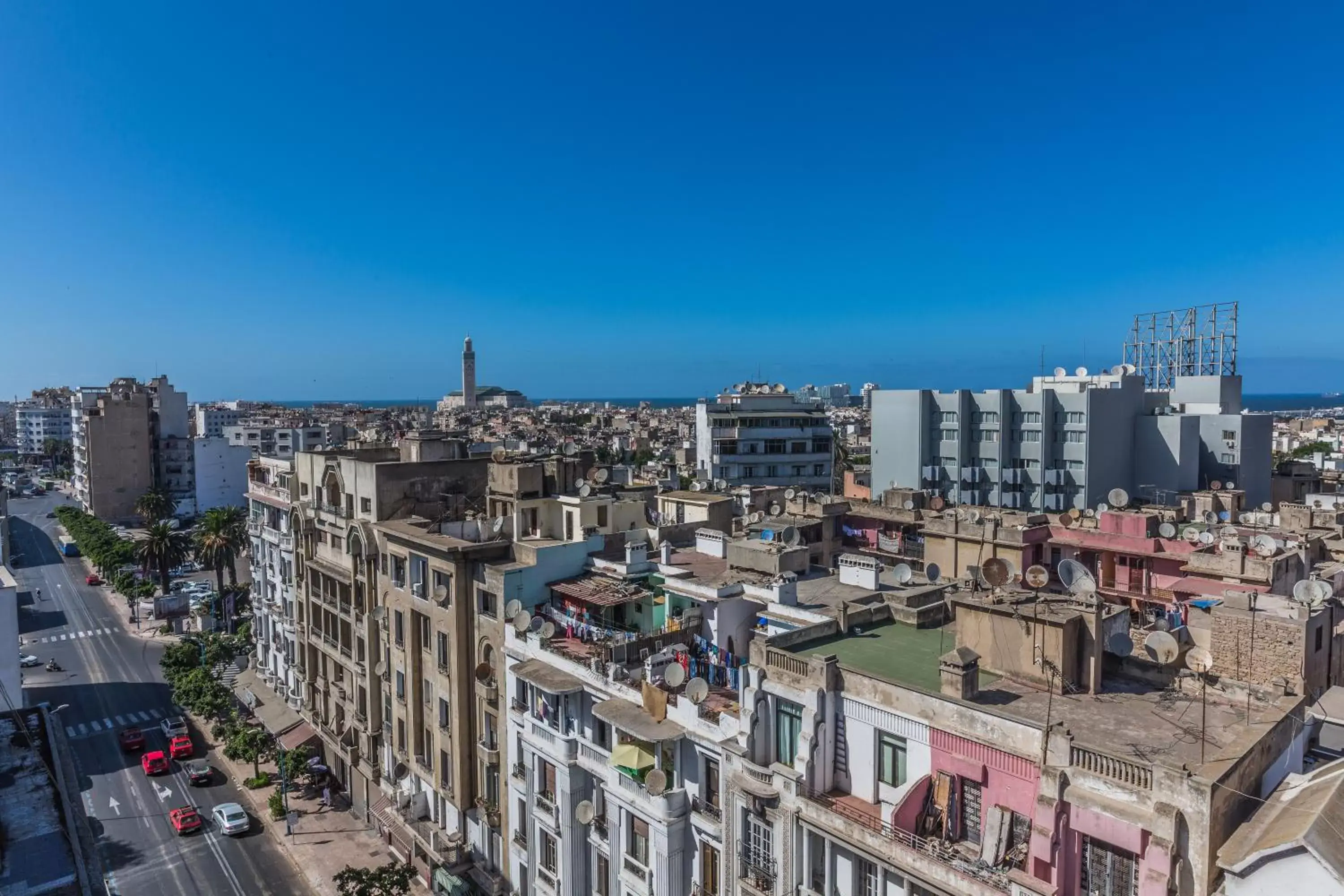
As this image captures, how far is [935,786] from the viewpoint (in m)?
17.9

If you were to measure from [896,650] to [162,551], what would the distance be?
84.1 meters

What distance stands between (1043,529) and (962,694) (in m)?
24.7

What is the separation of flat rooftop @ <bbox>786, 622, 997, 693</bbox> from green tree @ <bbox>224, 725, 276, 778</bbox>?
3903cm

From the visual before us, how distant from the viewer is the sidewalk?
39.8m

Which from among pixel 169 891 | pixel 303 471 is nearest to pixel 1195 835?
pixel 169 891

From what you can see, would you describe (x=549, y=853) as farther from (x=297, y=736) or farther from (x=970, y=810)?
(x=297, y=736)

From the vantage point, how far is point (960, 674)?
17766 millimetres

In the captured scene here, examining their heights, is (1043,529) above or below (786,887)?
above

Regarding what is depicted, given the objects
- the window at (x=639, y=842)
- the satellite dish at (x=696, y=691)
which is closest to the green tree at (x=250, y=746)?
the window at (x=639, y=842)

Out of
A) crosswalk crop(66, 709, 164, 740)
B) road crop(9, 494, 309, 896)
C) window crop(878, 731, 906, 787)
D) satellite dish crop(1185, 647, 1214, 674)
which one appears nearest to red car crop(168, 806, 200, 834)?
road crop(9, 494, 309, 896)

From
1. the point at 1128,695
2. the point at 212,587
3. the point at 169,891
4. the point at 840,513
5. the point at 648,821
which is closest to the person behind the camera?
the point at 1128,695

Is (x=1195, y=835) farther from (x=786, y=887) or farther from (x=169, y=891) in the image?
(x=169, y=891)

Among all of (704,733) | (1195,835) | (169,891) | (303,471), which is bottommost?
(169,891)

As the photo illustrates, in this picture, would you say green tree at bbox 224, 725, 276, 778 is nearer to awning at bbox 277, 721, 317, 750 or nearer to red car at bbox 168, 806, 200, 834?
awning at bbox 277, 721, 317, 750
